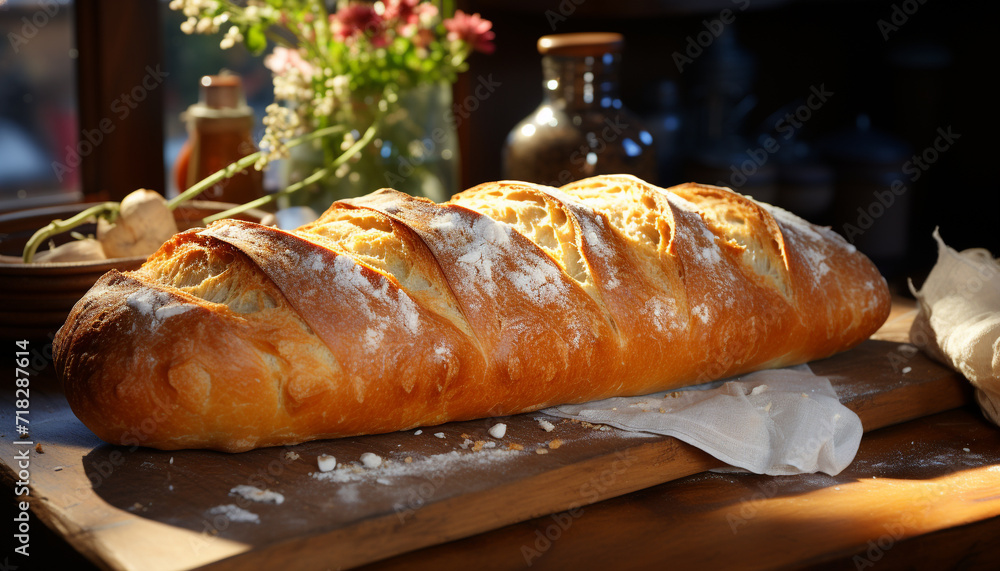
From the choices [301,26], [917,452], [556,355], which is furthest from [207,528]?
[301,26]

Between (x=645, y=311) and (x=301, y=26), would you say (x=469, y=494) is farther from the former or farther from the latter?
(x=301, y=26)

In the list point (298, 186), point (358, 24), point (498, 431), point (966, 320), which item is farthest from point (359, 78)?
point (966, 320)

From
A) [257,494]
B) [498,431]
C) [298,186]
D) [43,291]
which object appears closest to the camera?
[257,494]

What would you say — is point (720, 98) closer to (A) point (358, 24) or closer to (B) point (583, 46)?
(B) point (583, 46)

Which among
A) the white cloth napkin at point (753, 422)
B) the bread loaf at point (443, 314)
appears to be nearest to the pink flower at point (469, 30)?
the bread loaf at point (443, 314)

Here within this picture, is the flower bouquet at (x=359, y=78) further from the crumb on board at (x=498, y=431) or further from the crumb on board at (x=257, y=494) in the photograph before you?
the crumb on board at (x=257, y=494)
